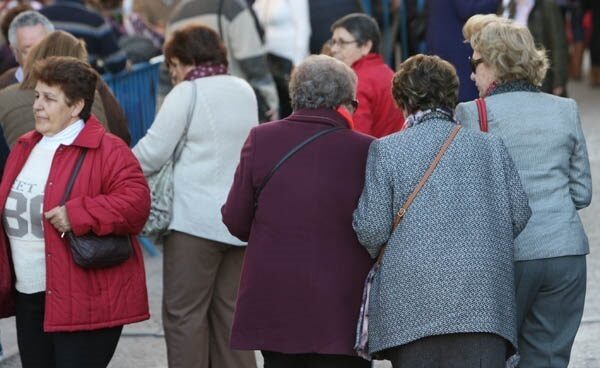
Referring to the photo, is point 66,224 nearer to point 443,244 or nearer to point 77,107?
point 77,107

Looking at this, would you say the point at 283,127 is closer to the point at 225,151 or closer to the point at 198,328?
the point at 225,151

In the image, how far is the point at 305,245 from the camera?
482cm

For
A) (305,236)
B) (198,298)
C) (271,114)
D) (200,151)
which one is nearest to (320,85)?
(305,236)

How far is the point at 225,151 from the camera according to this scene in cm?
611

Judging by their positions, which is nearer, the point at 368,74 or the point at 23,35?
the point at 368,74

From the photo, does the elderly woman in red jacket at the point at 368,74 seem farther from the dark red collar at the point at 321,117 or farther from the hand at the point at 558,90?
the hand at the point at 558,90

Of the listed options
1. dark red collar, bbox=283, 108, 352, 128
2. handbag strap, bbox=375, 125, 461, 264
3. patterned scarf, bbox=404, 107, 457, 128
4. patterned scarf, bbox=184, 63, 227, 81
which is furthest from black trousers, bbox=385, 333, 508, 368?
patterned scarf, bbox=184, 63, 227, 81

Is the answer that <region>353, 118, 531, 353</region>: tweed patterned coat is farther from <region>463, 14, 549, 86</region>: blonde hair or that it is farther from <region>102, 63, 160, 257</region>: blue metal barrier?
<region>102, 63, 160, 257</region>: blue metal barrier

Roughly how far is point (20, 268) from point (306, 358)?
1.28 metres

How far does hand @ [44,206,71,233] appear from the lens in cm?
510

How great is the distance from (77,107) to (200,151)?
86cm

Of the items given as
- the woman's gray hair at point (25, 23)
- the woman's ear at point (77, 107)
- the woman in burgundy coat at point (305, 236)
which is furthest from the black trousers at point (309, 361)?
the woman's gray hair at point (25, 23)

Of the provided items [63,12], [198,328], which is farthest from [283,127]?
[63,12]

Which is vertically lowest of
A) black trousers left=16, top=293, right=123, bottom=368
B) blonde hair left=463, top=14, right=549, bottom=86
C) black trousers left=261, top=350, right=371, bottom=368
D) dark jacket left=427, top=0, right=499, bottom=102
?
black trousers left=261, top=350, right=371, bottom=368
